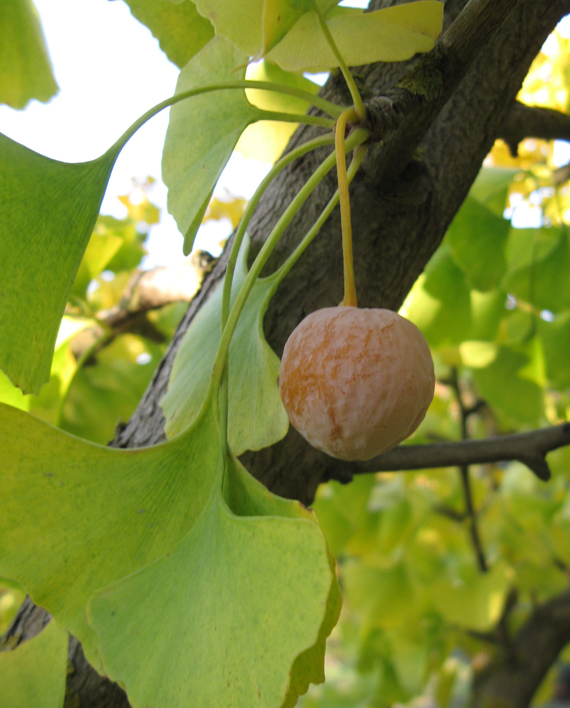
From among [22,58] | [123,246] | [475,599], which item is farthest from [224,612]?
[475,599]

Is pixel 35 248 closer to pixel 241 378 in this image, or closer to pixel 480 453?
pixel 241 378

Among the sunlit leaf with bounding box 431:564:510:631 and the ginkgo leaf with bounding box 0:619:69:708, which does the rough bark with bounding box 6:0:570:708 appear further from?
the sunlit leaf with bounding box 431:564:510:631

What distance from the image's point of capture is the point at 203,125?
332 mm

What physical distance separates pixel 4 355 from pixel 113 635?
124 mm

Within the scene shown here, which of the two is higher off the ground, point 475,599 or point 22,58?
point 22,58

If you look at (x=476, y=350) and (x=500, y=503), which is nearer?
(x=476, y=350)

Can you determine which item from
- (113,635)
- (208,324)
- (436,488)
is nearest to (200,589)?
(113,635)

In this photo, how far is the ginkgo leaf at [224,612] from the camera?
8.0 inches

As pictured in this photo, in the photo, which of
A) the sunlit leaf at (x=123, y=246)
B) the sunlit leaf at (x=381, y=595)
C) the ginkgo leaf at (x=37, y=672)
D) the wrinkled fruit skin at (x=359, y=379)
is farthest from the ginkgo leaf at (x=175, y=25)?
the sunlit leaf at (x=381, y=595)

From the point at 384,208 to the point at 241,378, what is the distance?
17 centimetres

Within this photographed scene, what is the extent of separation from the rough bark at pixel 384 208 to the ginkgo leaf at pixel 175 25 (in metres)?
0.09

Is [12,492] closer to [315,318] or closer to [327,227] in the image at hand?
[315,318]

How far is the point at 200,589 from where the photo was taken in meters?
0.24

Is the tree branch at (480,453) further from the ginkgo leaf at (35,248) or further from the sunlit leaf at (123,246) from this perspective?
the sunlit leaf at (123,246)
